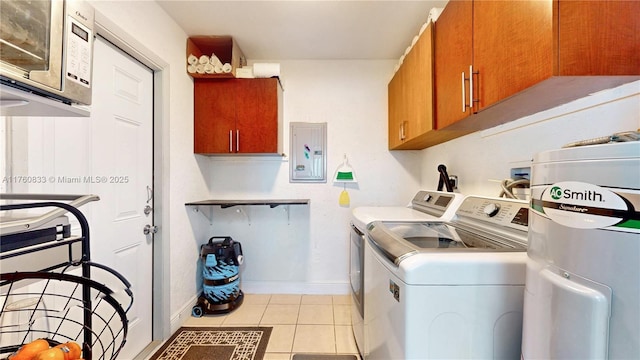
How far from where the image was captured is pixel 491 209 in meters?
1.27

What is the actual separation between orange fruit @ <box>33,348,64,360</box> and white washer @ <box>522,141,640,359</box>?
1.12 metres

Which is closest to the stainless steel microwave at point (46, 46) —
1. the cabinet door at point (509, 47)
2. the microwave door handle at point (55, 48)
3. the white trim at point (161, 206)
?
the microwave door handle at point (55, 48)

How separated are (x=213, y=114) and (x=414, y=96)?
174 cm

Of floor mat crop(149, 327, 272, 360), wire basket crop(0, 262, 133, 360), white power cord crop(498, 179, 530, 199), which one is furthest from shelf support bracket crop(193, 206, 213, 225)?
white power cord crop(498, 179, 530, 199)

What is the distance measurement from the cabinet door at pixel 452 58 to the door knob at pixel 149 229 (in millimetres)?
2067

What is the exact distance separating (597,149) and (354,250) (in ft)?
4.72

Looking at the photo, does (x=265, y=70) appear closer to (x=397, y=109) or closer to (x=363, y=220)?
(x=397, y=109)

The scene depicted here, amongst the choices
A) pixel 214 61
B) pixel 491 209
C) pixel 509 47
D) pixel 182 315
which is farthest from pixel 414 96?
pixel 182 315

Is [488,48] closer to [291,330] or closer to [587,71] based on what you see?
[587,71]

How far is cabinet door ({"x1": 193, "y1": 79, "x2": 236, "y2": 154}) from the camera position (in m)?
2.29

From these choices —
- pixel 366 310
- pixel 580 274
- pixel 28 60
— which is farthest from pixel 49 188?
pixel 580 274

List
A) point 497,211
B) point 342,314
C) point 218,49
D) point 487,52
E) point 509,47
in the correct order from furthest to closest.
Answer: point 218,49
point 342,314
point 497,211
point 487,52
point 509,47

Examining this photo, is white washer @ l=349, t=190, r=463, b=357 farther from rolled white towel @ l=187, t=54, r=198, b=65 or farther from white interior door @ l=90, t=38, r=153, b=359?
rolled white towel @ l=187, t=54, r=198, b=65

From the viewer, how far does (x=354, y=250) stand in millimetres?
1772
